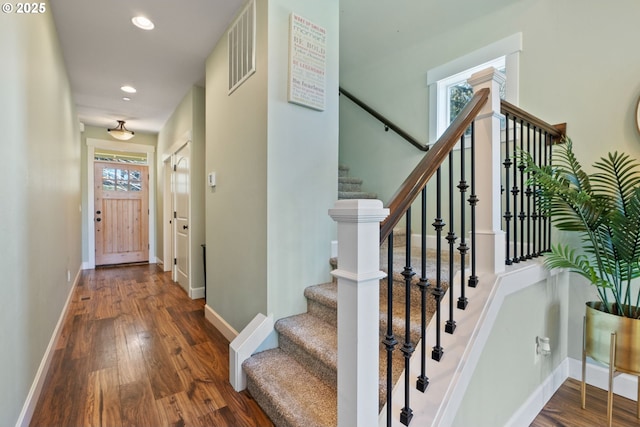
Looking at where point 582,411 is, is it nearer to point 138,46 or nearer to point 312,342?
point 312,342

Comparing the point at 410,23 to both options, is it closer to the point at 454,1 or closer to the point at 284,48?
the point at 454,1

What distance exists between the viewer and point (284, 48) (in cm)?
200

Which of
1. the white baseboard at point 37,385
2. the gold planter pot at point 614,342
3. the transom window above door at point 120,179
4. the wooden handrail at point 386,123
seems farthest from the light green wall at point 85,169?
the gold planter pot at point 614,342

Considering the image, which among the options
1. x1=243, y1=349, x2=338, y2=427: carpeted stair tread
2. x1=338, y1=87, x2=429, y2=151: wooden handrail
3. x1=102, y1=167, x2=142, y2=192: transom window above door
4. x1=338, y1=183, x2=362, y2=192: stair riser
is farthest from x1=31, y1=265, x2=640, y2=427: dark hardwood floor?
x1=102, y1=167, x2=142, y2=192: transom window above door

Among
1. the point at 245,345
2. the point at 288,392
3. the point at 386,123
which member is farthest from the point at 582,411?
the point at 386,123

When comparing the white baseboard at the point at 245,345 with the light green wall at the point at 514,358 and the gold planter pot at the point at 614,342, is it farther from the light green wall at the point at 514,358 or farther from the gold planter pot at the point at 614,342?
the gold planter pot at the point at 614,342

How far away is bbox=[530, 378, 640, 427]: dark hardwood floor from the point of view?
160 cm

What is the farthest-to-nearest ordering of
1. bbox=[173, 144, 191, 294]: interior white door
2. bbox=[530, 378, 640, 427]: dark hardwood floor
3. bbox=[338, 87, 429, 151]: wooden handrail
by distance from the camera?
1. bbox=[173, 144, 191, 294]: interior white door
2. bbox=[338, 87, 429, 151]: wooden handrail
3. bbox=[530, 378, 640, 427]: dark hardwood floor

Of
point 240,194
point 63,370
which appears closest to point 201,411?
point 63,370

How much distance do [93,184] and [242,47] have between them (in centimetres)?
496

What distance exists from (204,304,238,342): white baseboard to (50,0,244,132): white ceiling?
2.53 meters

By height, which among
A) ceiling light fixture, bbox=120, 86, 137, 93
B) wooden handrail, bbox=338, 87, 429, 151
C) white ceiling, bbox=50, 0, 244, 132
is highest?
white ceiling, bbox=50, 0, 244, 132

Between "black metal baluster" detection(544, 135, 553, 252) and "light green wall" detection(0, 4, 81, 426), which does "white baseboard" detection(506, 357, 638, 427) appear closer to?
"black metal baluster" detection(544, 135, 553, 252)

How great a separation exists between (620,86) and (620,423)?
196 cm
